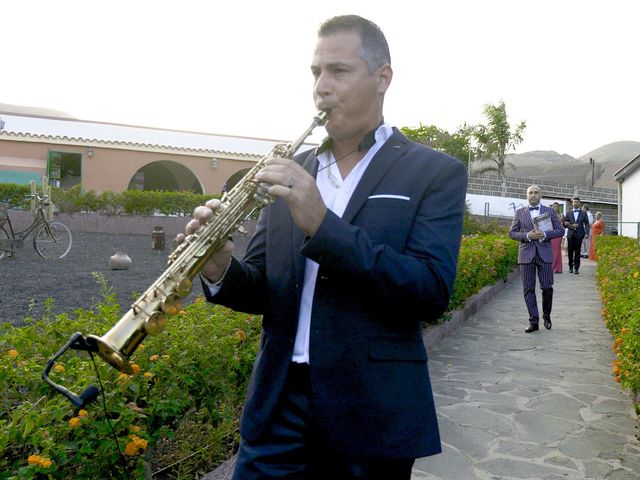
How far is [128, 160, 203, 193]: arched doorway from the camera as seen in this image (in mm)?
30453

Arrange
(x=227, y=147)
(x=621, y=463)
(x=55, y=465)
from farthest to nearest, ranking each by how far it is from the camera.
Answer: (x=227, y=147) → (x=621, y=463) → (x=55, y=465)

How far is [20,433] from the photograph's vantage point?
89.7 inches

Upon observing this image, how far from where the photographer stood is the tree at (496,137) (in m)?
53.8

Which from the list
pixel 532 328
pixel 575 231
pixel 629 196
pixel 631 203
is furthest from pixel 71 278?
pixel 629 196

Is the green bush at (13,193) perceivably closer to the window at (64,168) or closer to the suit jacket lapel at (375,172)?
the window at (64,168)

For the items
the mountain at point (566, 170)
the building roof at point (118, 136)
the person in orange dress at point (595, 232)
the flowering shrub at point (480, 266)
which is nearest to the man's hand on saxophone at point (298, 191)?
the flowering shrub at point (480, 266)

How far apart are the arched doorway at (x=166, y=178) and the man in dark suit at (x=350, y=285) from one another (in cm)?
2858

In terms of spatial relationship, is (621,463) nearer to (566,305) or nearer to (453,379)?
(453,379)

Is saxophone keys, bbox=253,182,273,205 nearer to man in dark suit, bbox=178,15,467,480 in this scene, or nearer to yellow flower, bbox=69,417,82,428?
man in dark suit, bbox=178,15,467,480

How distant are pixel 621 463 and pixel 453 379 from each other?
2.28 metres

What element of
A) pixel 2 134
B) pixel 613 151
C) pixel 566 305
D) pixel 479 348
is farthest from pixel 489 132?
pixel 613 151

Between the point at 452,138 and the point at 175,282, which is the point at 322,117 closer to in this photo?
the point at 175,282

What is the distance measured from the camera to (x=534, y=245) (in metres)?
9.19

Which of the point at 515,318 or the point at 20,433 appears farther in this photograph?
the point at 515,318
